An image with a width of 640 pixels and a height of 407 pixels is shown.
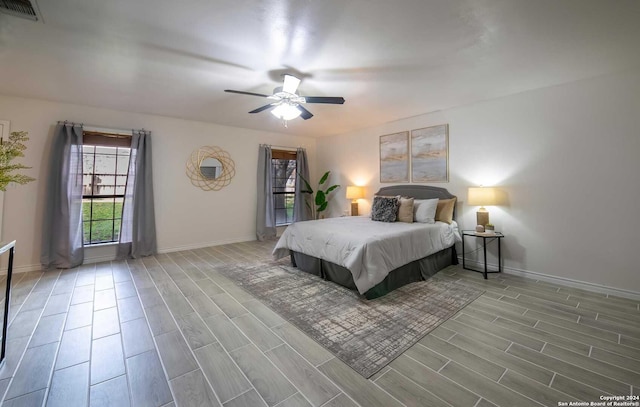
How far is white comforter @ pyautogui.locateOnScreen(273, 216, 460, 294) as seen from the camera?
8.97 ft

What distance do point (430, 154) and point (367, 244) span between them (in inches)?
101

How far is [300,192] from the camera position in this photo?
6504mm

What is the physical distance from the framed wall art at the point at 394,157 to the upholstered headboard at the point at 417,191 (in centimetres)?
18

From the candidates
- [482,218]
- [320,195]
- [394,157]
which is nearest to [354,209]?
[320,195]

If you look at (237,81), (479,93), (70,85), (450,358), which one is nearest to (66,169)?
(70,85)

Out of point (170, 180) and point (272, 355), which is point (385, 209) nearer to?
point (272, 355)

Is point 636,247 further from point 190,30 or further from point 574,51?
point 190,30

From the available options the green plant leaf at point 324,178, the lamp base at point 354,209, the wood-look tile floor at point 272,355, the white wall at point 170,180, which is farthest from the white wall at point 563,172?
the white wall at point 170,180

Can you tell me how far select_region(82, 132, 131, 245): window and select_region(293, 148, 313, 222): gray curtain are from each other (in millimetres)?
3449

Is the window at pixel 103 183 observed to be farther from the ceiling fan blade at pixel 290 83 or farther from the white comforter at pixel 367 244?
the ceiling fan blade at pixel 290 83

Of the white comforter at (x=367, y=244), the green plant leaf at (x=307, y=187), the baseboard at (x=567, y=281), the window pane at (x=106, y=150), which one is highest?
the window pane at (x=106, y=150)

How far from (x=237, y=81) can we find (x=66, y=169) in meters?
3.07

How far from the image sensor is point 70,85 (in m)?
3.22

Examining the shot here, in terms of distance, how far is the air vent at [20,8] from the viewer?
176 cm
